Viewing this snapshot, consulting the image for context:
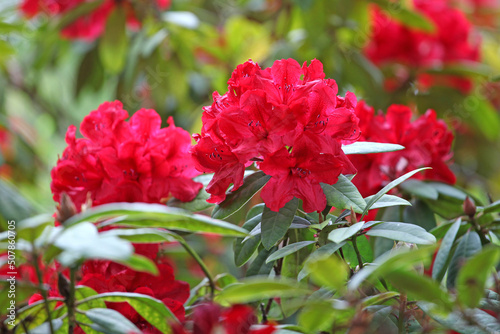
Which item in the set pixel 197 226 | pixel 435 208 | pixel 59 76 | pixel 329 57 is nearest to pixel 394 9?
pixel 329 57

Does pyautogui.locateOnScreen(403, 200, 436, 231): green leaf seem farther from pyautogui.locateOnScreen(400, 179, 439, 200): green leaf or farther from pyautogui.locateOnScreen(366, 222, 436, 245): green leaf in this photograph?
pyautogui.locateOnScreen(366, 222, 436, 245): green leaf

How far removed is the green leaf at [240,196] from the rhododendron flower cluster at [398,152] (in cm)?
24

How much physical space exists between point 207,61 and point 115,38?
1.63 feet

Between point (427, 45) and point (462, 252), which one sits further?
point (427, 45)

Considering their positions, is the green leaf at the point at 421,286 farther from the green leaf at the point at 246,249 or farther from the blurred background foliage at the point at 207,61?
the blurred background foliage at the point at 207,61

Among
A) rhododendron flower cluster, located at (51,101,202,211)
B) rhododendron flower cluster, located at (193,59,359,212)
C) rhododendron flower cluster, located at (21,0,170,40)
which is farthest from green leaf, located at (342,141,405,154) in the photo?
rhododendron flower cluster, located at (21,0,170,40)

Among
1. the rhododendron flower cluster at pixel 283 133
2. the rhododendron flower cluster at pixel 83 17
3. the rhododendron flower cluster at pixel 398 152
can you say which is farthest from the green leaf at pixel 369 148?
the rhododendron flower cluster at pixel 83 17

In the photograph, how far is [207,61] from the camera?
1.92 metres

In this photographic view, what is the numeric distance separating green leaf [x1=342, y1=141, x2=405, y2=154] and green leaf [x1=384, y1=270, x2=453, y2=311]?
26 cm

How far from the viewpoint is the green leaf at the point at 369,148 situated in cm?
72

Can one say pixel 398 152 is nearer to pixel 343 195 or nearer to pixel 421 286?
pixel 343 195

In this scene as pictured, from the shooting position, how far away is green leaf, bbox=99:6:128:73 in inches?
57.8

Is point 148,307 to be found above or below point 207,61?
below

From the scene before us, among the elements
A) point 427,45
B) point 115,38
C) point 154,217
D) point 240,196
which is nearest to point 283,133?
point 240,196
